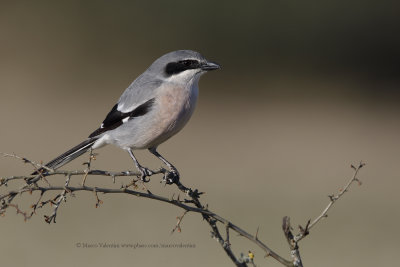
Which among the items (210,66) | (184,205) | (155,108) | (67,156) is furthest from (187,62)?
(184,205)

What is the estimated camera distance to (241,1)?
15688 mm

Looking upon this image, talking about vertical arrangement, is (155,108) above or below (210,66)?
below

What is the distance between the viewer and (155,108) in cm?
421

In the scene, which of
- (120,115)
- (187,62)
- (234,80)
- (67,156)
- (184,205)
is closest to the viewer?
(184,205)

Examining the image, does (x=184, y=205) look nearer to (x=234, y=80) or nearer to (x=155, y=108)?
(x=155, y=108)

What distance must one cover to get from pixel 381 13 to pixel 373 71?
1.40m

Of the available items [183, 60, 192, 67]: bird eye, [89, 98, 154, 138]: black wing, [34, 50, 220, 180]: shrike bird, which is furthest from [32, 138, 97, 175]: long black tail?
[183, 60, 192, 67]: bird eye

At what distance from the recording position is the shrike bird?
13.5 feet

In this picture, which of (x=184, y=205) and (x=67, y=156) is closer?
(x=184, y=205)

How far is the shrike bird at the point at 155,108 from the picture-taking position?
412 centimetres

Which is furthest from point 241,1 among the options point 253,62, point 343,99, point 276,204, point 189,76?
point 189,76

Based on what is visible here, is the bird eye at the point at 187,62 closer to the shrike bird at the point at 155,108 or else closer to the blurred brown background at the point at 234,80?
the shrike bird at the point at 155,108

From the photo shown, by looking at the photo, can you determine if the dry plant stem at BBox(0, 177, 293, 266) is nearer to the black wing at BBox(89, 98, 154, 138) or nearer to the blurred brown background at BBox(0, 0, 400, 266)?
the black wing at BBox(89, 98, 154, 138)

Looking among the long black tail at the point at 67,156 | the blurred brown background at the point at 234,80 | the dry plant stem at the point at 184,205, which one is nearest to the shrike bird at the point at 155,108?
the long black tail at the point at 67,156
